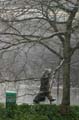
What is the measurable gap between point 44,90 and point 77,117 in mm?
1188

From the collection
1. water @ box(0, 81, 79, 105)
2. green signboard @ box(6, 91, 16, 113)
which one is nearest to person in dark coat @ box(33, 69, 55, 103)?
water @ box(0, 81, 79, 105)

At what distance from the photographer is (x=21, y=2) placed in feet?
36.9

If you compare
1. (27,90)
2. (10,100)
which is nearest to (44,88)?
(10,100)

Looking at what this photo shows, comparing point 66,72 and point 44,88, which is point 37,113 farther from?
point 66,72

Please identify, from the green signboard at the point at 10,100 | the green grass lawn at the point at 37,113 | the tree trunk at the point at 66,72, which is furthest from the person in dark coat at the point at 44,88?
the green signboard at the point at 10,100

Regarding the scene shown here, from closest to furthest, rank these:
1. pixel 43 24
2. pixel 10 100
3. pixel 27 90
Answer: pixel 43 24 → pixel 10 100 → pixel 27 90

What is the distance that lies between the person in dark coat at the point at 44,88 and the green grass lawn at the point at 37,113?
338 millimetres

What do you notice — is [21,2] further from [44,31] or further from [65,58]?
[65,58]

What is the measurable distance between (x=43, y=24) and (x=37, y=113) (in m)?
2.45

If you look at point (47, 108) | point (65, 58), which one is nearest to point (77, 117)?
point (47, 108)

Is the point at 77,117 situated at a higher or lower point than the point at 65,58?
lower

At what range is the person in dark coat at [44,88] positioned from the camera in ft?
39.3

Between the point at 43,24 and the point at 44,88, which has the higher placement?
the point at 43,24

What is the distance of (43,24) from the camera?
39.6 feet
